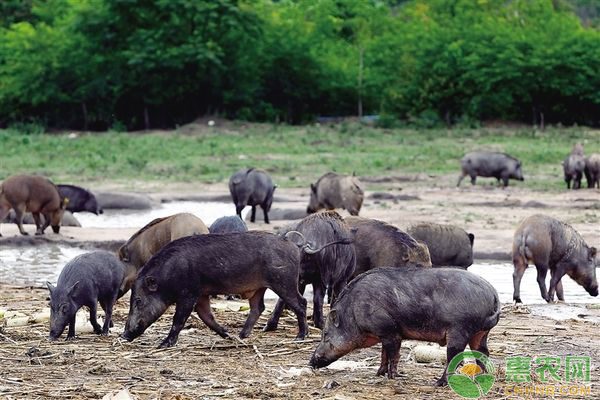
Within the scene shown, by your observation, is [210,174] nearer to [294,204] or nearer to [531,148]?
[294,204]

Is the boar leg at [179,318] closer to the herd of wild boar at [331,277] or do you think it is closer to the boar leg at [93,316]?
the herd of wild boar at [331,277]

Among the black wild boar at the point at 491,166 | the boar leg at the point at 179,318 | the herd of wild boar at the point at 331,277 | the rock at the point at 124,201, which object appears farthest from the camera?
the black wild boar at the point at 491,166

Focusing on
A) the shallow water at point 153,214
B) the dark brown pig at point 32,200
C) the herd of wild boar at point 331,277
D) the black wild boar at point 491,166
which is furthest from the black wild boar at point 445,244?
the black wild boar at point 491,166

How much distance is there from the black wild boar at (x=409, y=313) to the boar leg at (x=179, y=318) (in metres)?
1.41

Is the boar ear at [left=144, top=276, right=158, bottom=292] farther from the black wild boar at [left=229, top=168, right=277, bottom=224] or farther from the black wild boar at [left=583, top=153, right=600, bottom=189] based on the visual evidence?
the black wild boar at [left=583, top=153, right=600, bottom=189]

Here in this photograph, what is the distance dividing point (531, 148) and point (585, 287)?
19.8 metres

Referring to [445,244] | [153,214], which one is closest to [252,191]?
[153,214]

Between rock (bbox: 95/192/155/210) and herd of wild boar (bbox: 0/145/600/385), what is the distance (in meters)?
9.50

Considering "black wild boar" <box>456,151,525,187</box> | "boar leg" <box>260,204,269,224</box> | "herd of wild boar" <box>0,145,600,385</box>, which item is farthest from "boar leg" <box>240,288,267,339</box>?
"black wild boar" <box>456,151,525,187</box>

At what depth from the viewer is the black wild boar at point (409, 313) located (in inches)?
275

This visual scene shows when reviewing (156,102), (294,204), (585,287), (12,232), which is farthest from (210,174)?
(156,102)

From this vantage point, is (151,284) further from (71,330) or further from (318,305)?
(318,305)

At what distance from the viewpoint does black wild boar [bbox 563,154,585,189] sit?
23219 millimetres

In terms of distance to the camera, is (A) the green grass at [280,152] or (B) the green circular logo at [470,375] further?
(A) the green grass at [280,152]
